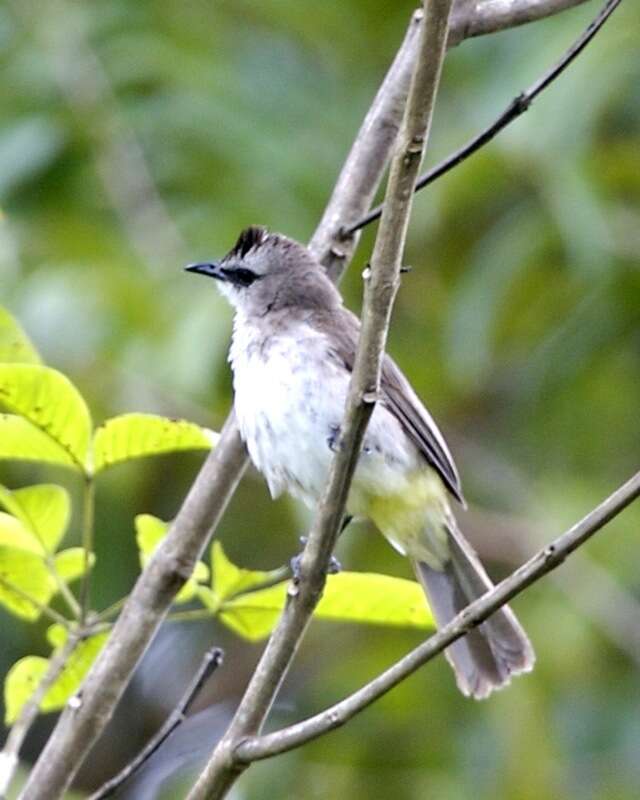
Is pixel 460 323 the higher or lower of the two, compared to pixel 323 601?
higher

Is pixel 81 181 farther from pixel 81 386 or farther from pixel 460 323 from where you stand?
pixel 460 323

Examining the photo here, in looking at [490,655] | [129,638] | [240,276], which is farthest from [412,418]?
[129,638]

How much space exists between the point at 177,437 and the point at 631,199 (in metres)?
3.28

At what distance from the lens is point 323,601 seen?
297cm

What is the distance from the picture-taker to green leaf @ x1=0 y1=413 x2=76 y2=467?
283cm

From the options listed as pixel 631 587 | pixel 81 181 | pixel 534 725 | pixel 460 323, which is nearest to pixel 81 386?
pixel 81 181

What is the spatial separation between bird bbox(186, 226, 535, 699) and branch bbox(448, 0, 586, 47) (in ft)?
1.95

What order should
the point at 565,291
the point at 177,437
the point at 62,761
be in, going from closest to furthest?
the point at 62,761 < the point at 177,437 < the point at 565,291

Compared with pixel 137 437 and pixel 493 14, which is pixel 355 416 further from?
pixel 493 14

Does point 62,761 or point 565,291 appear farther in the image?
point 565,291

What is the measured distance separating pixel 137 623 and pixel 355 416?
67 cm

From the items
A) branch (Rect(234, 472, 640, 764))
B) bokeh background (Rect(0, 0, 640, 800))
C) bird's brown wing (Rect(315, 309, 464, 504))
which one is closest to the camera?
branch (Rect(234, 472, 640, 764))

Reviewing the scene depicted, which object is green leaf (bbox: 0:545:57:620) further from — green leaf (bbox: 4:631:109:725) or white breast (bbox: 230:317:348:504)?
white breast (bbox: 230:317:348:504)

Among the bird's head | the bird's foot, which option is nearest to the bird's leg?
the bird's foot
